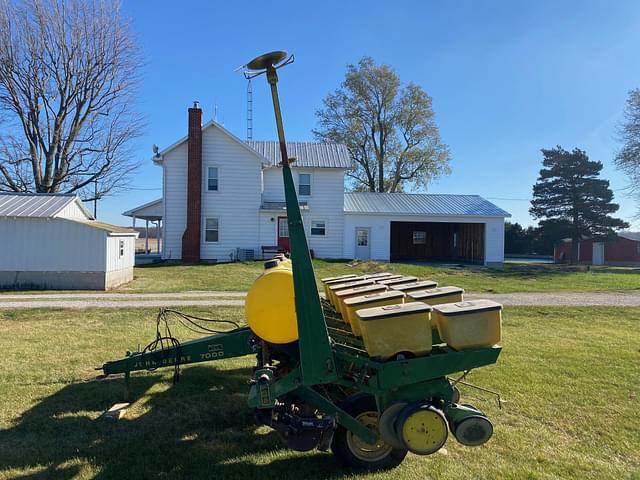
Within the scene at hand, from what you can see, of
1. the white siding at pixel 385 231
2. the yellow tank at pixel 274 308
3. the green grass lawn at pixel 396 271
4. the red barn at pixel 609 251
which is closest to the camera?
the yellow tank at pixel 274 308

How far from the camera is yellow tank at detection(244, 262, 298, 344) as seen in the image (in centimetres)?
359

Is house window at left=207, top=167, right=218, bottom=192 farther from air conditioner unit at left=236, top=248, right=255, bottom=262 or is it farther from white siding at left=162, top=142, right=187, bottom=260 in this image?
A: air conditioner unit at left=236, top=248, right=255, bottom=262

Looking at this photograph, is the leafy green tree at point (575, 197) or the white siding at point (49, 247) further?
the leafy green tree at point (575, 197)

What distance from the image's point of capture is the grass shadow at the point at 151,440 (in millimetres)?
3432

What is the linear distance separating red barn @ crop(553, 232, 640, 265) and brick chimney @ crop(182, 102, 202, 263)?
3641cm

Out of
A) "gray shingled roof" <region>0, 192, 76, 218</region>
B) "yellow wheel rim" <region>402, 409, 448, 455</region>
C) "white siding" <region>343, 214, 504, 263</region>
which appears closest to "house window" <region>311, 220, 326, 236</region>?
"white siding" <region>343, 214, 504, 263</region>

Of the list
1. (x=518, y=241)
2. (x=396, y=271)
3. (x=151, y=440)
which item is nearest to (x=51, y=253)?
(x=151, y=440)

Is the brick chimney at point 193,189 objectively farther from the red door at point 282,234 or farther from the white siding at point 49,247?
the white siding at point 49,247

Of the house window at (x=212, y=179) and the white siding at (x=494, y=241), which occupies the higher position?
the house window at (x=212, y=179)

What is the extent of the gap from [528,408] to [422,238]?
3029 cm

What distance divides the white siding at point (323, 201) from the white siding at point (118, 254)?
35.3ft

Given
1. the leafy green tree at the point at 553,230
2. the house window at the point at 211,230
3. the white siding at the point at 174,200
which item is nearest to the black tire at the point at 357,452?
the house window at the point at 211,230

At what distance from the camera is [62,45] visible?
2497 centimetres

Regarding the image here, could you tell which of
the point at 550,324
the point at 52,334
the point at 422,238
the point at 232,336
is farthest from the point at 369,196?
the point at 232,336
